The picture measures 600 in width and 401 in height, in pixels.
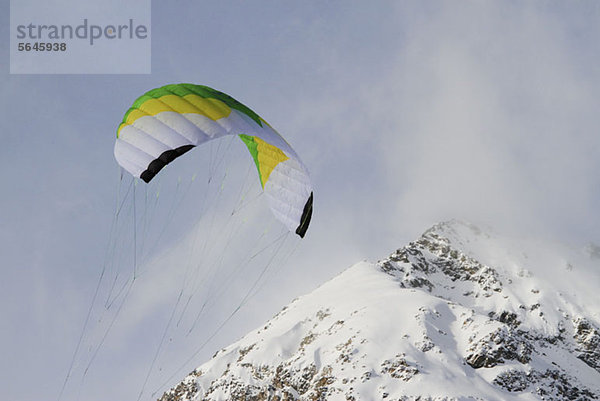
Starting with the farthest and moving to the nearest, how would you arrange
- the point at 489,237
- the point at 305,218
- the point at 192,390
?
the point at 489,237, the point at 192,390, the point at 305,218

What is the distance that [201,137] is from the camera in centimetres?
1545

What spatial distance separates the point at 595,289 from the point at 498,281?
25668 mm

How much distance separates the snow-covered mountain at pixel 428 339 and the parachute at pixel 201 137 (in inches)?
2241

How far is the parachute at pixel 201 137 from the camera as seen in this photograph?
15.3 meters

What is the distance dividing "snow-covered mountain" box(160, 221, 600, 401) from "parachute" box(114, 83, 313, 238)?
56.9 meters

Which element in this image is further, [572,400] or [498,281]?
[498,281]

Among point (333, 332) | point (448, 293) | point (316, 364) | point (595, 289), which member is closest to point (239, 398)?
point (316, 364)

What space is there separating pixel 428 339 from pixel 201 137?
73.0 meters

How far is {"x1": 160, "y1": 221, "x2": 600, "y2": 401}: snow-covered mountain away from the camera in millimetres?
73625

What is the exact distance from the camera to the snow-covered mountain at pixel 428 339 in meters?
73.6

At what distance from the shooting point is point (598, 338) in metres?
106

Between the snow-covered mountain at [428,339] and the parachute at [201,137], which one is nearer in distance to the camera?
the parachute at [201,137]

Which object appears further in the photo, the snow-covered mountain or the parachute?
the snow-covered mountain

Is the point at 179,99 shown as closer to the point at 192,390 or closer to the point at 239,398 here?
the point at 239,398
